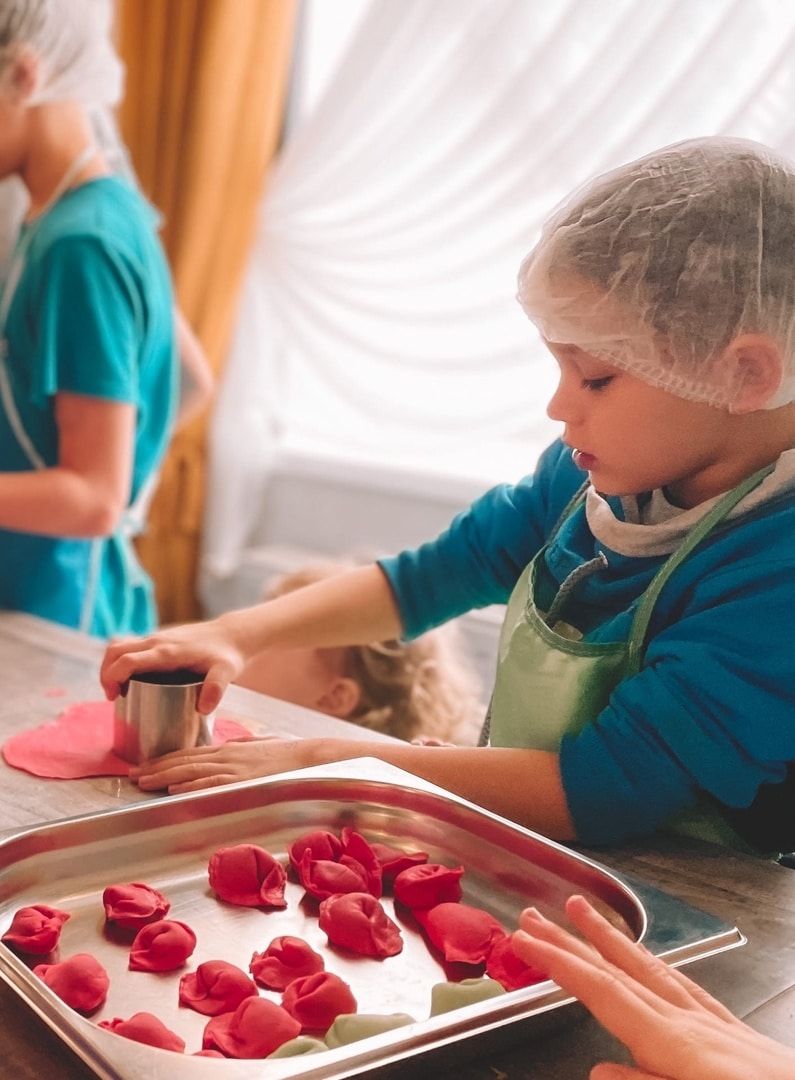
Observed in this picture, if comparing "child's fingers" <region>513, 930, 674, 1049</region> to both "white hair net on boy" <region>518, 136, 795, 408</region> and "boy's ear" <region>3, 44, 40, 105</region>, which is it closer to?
"white hair net on boy" <region>518, 136, 795, 408</region>

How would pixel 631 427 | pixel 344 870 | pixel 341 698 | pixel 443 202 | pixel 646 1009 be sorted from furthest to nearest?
pixel 443 202 < pixel 341 698 < pixel 631 427 < pixel 344 870 < pixel 646 1009

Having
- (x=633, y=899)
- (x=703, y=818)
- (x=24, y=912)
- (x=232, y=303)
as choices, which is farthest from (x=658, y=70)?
(x=24, y=912)

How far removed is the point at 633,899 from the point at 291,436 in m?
2.25

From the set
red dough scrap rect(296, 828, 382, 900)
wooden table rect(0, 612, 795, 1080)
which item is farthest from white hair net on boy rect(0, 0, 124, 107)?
red dough scrap rect(296, 828, 382, 900)

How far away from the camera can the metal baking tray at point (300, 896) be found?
61cm

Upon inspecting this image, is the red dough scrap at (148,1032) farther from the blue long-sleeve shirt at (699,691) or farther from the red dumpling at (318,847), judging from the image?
the blue long-sleeve shirt at (699,691)

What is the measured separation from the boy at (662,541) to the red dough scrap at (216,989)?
274 millimetres

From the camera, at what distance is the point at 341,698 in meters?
1.64

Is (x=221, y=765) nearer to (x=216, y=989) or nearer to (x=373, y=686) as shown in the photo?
(x=216, y=989)

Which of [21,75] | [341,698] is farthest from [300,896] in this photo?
[21,75]

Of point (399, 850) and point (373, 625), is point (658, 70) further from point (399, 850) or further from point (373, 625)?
point (399, 850)

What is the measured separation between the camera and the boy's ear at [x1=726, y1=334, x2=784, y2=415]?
92 centimetres

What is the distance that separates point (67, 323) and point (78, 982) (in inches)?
39.9

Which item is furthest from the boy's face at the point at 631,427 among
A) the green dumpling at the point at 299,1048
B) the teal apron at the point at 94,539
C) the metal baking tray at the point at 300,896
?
the teal apron at the point at 94,539
